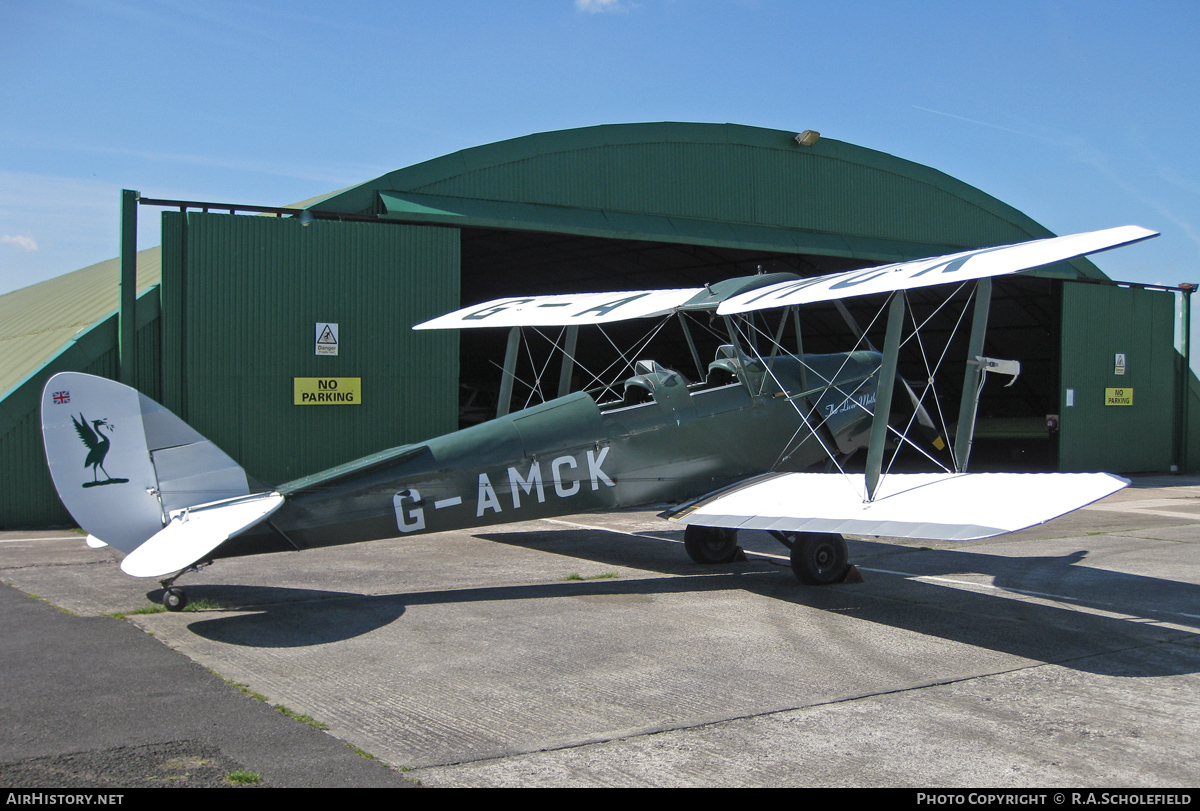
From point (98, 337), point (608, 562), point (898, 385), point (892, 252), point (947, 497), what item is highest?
point (892, 252)

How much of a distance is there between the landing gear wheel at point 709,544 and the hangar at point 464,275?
260 centimetres

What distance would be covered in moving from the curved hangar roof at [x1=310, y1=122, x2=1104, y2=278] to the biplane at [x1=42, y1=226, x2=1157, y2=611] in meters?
4.98

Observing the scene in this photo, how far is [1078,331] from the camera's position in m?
23.0

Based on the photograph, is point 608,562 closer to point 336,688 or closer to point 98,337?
point 336,688

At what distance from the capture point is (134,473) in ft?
21.5

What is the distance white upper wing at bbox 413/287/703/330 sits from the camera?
9.22 m

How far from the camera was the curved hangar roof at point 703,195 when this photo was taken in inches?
608

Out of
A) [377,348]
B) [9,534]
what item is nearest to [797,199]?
[377,348]

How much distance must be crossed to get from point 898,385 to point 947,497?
505cm

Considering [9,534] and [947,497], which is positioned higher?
[947,497]

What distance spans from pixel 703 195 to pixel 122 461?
13476 millimetres

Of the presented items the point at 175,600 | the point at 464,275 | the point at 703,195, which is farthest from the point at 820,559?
the point at 464,275

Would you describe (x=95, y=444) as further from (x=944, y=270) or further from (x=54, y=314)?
(x=54, y=314)

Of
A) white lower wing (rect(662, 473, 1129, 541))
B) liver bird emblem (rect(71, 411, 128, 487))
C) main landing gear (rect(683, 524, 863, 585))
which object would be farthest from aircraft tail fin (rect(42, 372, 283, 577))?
main landing gear (rect(683, 524, 863, 585))
